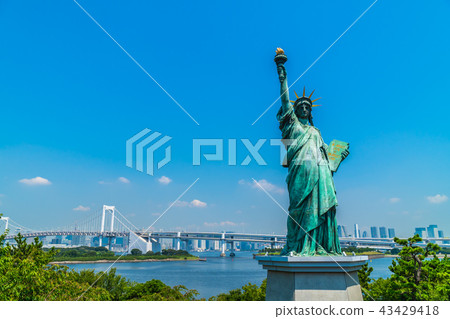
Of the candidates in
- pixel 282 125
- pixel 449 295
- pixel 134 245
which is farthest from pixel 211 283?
pixel 134 245

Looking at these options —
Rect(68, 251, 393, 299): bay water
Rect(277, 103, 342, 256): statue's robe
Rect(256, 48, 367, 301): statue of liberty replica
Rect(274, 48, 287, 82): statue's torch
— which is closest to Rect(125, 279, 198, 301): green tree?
Rect(68, 251, 393, 299): bay water

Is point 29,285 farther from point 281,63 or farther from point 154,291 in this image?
point 154,291

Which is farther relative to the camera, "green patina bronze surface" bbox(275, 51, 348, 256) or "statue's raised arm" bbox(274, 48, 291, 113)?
"statue's raised arm" bbox(274, 48, 291, 113)

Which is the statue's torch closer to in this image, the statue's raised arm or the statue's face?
the statue's raised arm

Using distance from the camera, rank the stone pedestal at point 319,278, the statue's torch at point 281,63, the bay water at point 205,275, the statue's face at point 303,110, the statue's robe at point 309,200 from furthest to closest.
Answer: the bay water at point 205,275
the statue's face at point 303,110
the statue's torch at point 281,63
the statue's robe at point 309,200
the stone pedestal at point 319,278

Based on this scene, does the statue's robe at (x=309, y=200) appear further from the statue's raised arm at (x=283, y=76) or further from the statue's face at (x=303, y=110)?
the statue's face at (x=303, y=110)

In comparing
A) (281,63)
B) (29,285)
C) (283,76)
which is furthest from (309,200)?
(29,285)

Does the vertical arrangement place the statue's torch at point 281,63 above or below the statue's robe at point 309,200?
above

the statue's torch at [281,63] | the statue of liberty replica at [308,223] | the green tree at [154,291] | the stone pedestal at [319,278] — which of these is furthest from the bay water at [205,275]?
the statue's torch at [281,63]
